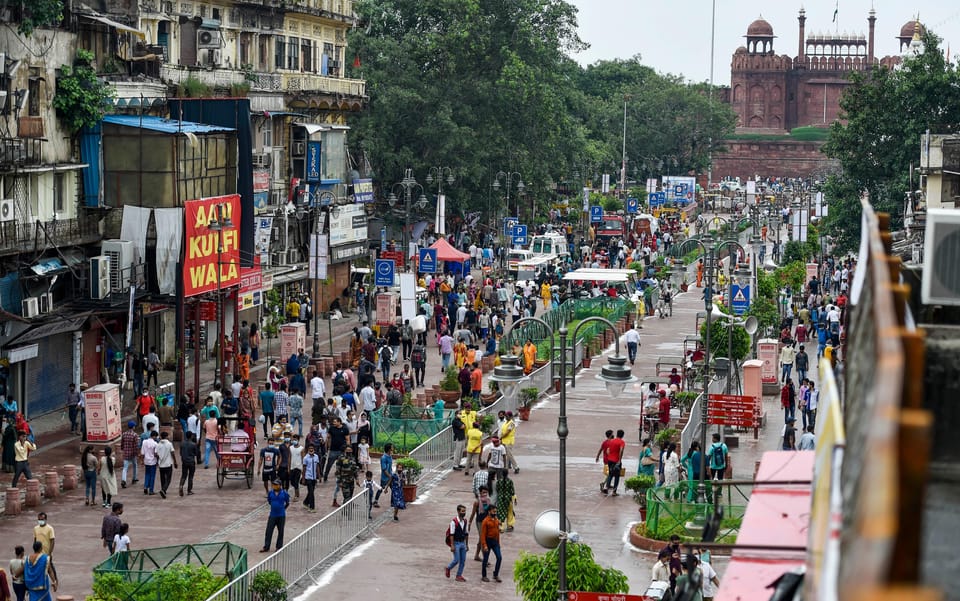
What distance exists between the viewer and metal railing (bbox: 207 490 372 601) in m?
18.0

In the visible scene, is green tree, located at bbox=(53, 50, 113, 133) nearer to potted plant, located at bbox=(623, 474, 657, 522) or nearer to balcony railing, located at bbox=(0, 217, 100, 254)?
balcony railing, located at bbox=(0, 217, 100, 254)

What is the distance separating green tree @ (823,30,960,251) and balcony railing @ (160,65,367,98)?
56.6ft

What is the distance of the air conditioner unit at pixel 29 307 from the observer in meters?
32.1

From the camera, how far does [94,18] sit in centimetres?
3659

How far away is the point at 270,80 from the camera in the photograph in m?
51.3

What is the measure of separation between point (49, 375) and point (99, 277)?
2209 millimetres

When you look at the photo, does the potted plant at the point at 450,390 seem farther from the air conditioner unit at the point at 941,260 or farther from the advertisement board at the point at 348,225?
the air conditioner unit at the point at 941,260

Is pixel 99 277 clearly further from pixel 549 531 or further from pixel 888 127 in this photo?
pixel 888 127

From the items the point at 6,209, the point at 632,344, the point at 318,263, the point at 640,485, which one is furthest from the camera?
the point at 632,344

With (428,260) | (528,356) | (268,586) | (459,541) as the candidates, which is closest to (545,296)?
(428,260)

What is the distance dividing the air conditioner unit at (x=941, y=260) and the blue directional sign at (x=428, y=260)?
129ft

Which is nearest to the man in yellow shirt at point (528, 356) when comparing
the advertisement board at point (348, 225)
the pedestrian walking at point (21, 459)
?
the advertisement board at point (348, 225)

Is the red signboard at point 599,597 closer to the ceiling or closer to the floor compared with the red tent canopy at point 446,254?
closer to the floor

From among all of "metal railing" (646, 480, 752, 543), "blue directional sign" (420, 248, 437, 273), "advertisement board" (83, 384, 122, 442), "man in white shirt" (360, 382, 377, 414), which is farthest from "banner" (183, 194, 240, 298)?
"metal railing" (646, 480, 752, 543)
